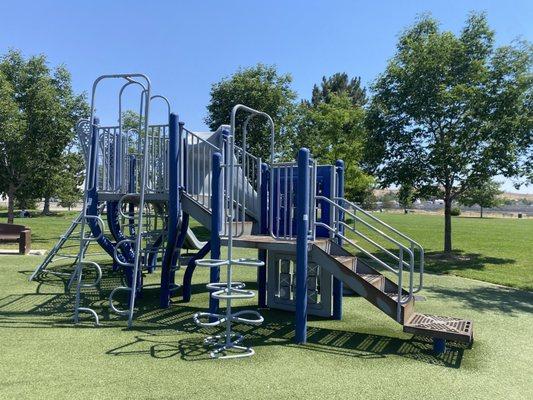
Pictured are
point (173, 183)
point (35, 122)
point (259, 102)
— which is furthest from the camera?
point (259, 102)

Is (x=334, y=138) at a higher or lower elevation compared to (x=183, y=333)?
higher

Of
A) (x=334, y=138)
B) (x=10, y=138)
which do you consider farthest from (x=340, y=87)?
(x=10, y=138)

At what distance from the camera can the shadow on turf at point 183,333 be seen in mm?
5441

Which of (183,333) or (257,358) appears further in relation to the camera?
(183,333)

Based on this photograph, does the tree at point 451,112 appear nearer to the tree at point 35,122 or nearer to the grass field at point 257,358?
the grass field at point 257,358

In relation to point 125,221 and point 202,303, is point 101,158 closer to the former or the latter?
point 202,303

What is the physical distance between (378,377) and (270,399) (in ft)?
4.21

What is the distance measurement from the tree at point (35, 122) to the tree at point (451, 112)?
11.9 meters

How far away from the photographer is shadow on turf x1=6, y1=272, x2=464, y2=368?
5441mm

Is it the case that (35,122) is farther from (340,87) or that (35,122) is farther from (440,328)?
(340,87)

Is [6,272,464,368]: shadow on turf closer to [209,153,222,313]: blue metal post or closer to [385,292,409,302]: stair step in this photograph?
[385,292,409,302]: stair step

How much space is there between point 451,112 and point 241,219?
10619 mm

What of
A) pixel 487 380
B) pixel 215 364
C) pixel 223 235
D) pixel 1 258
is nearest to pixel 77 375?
pixel 215 364

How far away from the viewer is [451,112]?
15.0m
